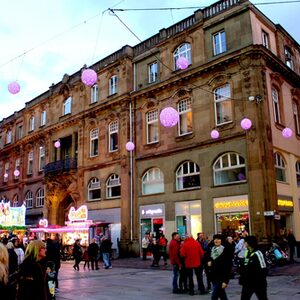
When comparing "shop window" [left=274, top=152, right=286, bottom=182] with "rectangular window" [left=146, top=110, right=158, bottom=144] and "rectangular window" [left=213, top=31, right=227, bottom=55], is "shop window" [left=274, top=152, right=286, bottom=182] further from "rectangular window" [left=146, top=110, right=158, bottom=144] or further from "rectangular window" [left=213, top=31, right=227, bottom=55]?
"rectangular window" [left=146, top=110, right=158, bottom=144]

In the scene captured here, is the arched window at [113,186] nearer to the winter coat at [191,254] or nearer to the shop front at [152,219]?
the shop front at [152,219]

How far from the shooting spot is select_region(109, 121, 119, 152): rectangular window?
3128 centimetres

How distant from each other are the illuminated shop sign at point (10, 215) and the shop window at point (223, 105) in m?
16.2

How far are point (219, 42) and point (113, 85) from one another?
33.9ft

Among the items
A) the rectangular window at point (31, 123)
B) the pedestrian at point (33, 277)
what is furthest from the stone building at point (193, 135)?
the pedestrian at point (33, 277)

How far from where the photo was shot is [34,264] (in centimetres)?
530

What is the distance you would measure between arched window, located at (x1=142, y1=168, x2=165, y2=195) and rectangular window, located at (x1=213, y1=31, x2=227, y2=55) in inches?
355

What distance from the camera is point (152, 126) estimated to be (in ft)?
95.5

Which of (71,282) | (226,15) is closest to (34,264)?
(71,282)

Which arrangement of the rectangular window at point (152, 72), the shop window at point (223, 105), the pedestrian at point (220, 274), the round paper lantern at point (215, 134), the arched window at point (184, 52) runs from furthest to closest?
1. the rectangular window at point (152, 72)
2. the arched window at point (184, 52)
3. the shop window at point (223, 105)
4. the round paper lantern at point (215, 134)
5. the pedestrian at point (220, 274)

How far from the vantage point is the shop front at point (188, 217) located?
81.1 ft

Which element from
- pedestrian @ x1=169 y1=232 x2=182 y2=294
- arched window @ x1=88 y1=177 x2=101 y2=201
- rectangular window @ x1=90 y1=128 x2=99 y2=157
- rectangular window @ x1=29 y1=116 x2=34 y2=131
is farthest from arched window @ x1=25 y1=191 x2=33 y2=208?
pedestrian @ x1=169 y1=232 x2=182 y2=294

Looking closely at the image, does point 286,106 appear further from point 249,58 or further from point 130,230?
point 130,230

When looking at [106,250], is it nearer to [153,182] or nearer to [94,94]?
[153,182]
